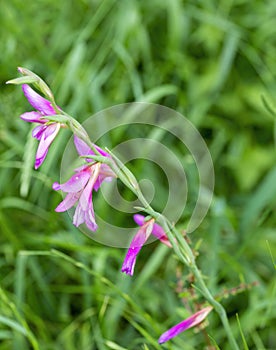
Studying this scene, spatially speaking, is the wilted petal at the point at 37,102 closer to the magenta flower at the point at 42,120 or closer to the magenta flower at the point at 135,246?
the magenta flower at the point at 42,120

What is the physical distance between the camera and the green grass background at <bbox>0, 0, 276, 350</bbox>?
1.68 m

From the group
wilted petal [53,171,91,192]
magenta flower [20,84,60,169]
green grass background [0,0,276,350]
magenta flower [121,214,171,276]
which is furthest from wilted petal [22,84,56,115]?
green grass background [0,0,276,350]

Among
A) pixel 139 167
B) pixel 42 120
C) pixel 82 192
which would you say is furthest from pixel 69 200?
pixel 139 167

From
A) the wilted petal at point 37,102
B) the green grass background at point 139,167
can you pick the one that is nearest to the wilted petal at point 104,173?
the wilted petal at point 37,102

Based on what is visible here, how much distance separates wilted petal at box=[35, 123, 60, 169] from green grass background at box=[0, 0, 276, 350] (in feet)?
2.00

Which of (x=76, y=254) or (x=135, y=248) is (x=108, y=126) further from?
(x=135, y=248)

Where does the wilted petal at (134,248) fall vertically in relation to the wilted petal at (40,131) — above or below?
below

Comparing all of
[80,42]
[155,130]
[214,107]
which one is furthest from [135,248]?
[214,107]

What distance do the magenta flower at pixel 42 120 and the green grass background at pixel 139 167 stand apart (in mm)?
611

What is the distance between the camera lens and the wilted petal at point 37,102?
870 mm

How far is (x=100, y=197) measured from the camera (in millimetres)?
1900

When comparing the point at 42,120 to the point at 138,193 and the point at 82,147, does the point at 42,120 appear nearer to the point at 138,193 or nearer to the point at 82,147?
the point at 82,147

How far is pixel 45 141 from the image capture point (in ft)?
2.82

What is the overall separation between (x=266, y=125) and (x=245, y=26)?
433 mm
